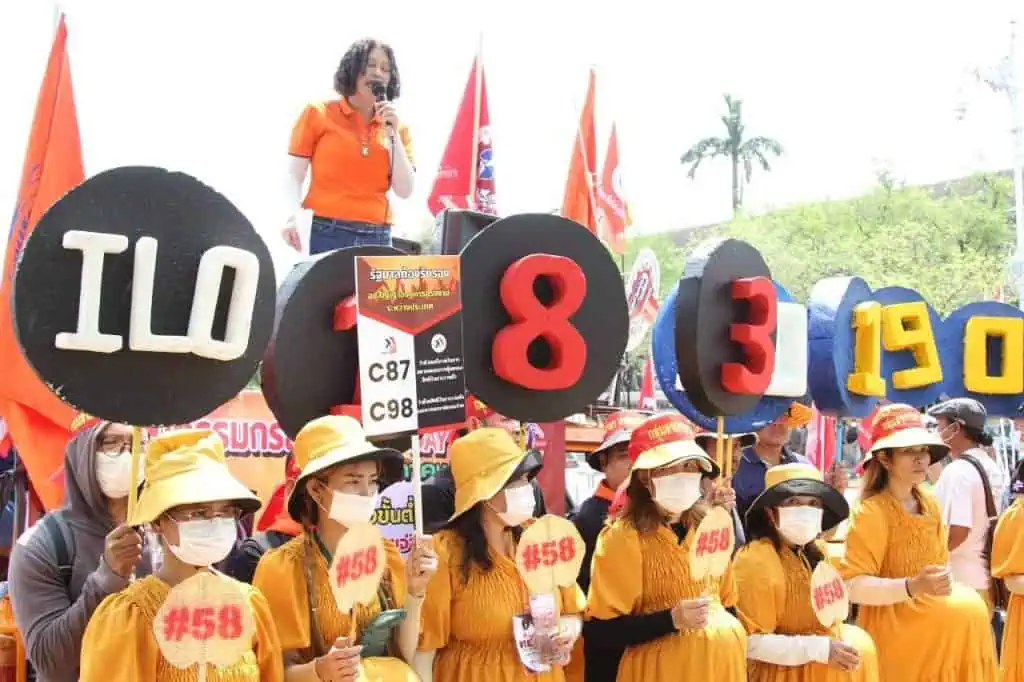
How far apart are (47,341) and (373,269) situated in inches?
40.5

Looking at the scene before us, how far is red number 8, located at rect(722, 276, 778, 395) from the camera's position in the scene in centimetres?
463

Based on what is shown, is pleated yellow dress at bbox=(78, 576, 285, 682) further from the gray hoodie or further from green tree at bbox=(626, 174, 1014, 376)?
green tree at bbox=(626, 174, 1014, 376)

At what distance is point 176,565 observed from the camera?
9.09 ft

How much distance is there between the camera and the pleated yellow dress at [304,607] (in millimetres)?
2963

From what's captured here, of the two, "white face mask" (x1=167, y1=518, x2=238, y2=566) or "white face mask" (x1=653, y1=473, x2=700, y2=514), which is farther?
"white face mask" (x1=653, y1=473, x2=700, y2=514)

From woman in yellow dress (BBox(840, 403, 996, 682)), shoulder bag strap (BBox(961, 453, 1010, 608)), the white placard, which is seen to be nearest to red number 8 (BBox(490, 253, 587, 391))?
the white placard

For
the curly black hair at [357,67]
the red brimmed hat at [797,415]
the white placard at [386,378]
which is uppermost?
the curly black hair at [357,67]

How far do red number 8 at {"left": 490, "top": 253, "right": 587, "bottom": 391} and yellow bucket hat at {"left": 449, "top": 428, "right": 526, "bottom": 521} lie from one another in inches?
15.1

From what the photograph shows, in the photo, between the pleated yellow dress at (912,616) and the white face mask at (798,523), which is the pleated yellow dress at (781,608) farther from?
the pleated yellow dress at (912,616)

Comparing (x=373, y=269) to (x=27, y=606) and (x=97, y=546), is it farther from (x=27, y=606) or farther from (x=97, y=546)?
(x=27, y=606)

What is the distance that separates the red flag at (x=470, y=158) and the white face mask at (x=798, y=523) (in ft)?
13.3

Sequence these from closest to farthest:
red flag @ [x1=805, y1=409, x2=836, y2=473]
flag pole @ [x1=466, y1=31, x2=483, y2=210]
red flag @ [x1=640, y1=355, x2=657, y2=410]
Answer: flag pole @ [x1=466, y1=31, x2=483, y2=210] < red flag @ [x1=805, y1=409, x2=836, y2=473] < red flag @ [x1=640, y1=355, x2=657, y2=410]

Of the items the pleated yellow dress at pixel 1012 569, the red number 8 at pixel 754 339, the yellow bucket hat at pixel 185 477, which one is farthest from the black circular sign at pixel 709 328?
the yellow bucket hat at pixel 185 477

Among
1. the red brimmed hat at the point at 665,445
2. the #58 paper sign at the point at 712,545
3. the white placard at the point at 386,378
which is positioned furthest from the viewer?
the red brimmed hat at the point at 665,445
